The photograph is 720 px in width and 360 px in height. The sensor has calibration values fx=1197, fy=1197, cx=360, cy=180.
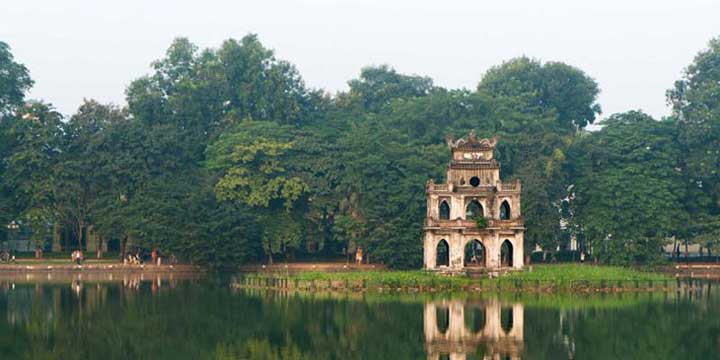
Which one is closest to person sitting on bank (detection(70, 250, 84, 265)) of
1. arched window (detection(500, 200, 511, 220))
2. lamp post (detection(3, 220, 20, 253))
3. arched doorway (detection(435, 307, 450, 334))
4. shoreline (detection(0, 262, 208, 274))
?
shoreline (detection(0, 262, 208, 274))

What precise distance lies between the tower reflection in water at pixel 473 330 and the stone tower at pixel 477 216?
16493mm

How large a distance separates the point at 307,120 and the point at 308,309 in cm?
6073

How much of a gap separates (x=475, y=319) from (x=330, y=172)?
49.2m

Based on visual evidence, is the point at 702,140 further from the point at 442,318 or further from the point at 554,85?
the point at 442,318

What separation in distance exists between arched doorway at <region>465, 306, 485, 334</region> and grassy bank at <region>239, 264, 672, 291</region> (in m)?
12.7

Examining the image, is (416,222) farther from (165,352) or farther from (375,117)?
(165,352)

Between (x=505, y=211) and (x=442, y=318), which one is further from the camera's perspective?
(x=505, y=211)

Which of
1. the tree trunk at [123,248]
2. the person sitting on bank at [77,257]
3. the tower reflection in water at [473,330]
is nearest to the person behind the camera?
the tower reflection in water at [473,330]

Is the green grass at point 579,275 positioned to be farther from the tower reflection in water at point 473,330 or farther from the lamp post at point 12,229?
the lamp post at point 12,229

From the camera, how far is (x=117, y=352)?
150 feet

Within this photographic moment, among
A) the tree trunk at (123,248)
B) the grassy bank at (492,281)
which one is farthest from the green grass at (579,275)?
the tree trunk at (123,248)

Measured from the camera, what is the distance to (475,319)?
5638 cm

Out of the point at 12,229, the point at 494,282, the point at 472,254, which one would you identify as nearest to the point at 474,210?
the point at 472,254

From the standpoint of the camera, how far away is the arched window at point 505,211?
84625 millimetres
